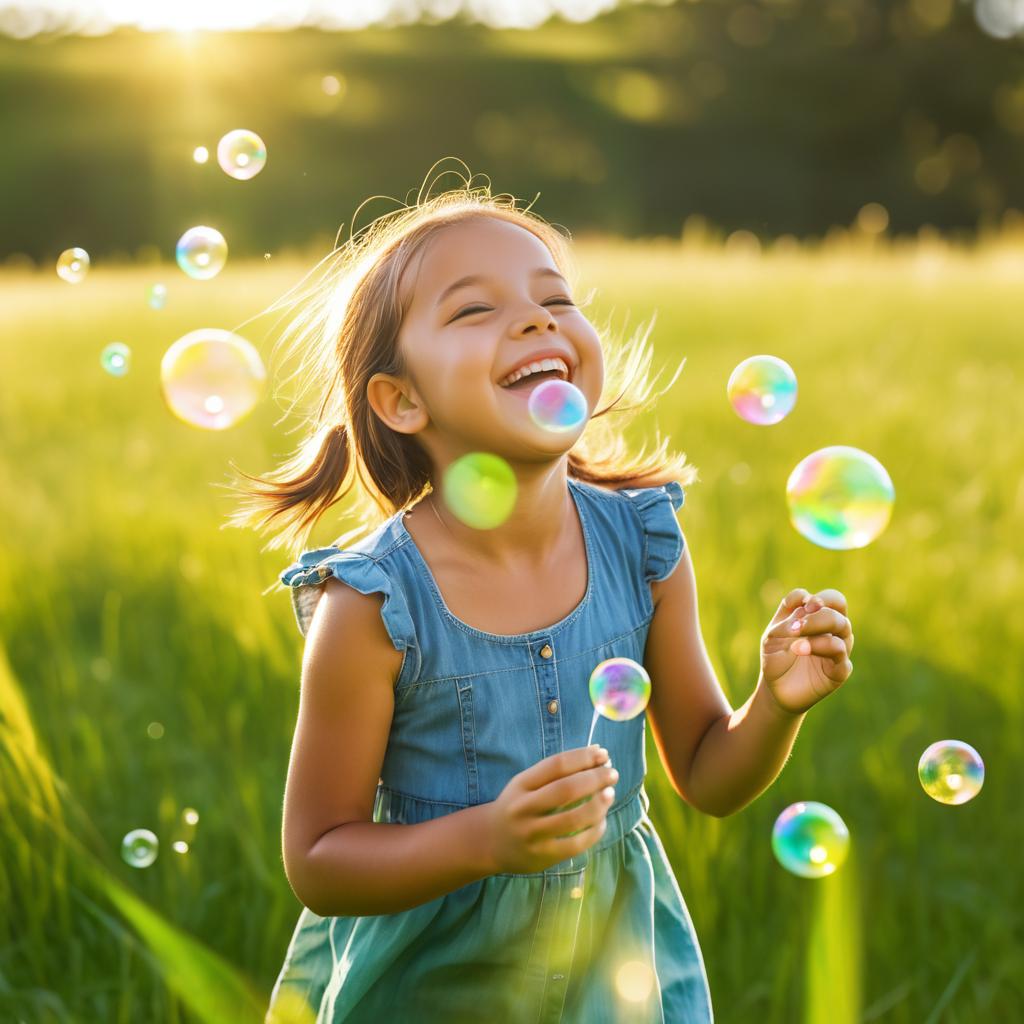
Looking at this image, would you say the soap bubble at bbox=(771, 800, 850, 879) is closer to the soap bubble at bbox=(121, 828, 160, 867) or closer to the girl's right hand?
the girl's right hand

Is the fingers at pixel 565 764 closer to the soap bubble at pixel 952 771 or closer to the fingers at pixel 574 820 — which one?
the fingers at pixel 574 820

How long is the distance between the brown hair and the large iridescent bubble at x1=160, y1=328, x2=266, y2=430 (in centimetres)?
16

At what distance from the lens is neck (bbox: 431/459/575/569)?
78.5 inches

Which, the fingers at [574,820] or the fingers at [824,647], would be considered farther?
the fingers at [824,647]

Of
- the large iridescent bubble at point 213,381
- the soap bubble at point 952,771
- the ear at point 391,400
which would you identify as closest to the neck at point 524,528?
the ear at point 391,400

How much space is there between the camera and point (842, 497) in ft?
7.32

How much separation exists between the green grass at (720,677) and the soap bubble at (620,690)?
0.79 meters

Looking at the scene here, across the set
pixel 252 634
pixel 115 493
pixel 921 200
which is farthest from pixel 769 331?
pixel 921 200

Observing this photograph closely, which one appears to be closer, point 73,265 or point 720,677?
point 73,265

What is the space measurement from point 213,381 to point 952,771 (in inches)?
58.8

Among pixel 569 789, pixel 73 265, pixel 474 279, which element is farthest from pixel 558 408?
pixel 73 265

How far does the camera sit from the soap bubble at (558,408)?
178 cm

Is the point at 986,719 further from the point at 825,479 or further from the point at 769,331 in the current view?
the point at 769,331

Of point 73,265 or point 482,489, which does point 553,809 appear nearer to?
point 482,489
